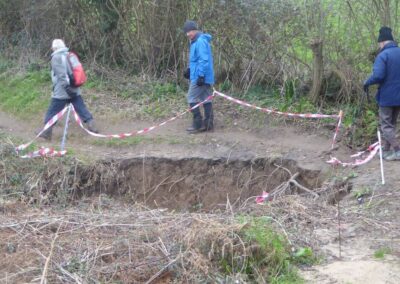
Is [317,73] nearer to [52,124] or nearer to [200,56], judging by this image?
[200,56]

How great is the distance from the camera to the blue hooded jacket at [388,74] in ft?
33.0

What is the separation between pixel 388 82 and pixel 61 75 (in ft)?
18.0

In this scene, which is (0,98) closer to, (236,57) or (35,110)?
(35,110)

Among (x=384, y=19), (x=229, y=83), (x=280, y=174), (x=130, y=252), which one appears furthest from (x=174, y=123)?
(x=130, y=252)

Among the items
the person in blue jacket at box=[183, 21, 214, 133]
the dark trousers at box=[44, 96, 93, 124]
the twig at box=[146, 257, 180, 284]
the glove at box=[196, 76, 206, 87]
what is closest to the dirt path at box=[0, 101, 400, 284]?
the person in blue jacket at box=[183, 21, 214, 133]

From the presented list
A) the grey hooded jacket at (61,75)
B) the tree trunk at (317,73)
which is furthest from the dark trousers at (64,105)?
the tree trunk at (317,73)

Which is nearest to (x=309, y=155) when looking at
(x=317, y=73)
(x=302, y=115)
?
(x=302, y=115)

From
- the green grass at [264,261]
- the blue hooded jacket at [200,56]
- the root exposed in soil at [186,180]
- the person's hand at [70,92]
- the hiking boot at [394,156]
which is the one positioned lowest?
the root exposed in soil at [186,180]

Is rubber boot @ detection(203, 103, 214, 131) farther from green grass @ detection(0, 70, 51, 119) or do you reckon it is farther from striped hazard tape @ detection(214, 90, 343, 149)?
green grass @ detection(0, 70, 51, 119)

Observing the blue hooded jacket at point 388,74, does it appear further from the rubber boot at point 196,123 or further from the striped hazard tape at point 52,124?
the rubber boot at point 196,123

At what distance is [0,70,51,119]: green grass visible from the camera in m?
14.1

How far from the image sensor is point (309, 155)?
439 inches

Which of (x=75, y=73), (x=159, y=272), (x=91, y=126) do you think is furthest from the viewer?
(x=91, y=126)

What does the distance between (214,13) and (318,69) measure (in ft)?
8.14
